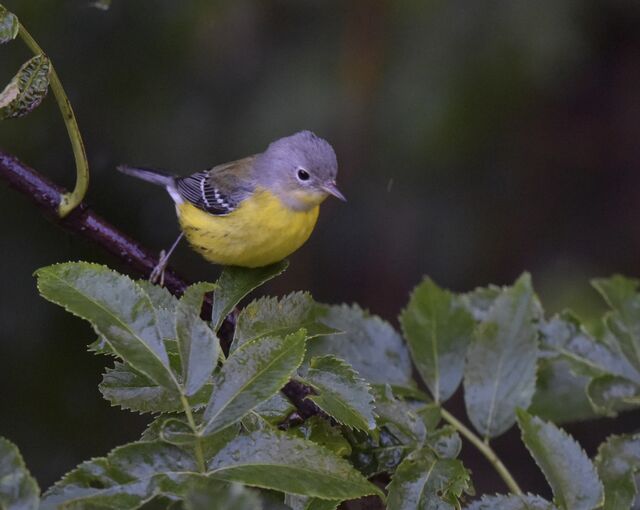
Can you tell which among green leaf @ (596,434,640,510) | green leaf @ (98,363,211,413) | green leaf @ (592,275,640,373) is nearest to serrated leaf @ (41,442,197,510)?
green leaf @ (98,363,211,413)

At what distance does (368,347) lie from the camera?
1736mm

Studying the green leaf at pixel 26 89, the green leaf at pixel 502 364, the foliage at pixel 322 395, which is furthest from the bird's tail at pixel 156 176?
the green leaf at pixel 26 89

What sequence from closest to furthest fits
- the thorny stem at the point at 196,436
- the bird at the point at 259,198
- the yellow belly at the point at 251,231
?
the thorny stem at the point at 196,436, the yellow belly at the point at 251,231, the bird at the point at 259,198

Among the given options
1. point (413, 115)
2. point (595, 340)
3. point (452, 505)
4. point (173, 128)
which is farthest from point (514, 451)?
point (452, 505)

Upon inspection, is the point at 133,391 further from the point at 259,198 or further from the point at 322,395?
the point at 259,198

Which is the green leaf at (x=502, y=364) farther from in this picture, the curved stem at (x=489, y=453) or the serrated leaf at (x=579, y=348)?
the serrated leaf at (x=579, y=348)

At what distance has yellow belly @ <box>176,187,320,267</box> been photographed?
9.18ft

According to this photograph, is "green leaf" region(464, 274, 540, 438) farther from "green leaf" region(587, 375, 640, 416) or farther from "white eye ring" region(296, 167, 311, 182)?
"white eye ring" region(296, 167, 311, 182)

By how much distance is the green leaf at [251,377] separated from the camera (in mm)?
1084

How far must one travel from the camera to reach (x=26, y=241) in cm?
397

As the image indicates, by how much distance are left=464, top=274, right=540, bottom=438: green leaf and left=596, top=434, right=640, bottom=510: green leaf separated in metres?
0.16

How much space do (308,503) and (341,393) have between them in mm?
168

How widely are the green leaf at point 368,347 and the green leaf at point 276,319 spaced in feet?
0.69

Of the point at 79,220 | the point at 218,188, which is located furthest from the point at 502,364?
the point at 218,188
